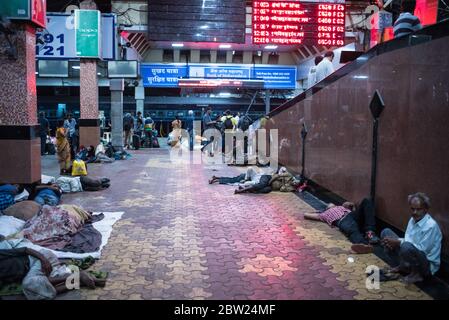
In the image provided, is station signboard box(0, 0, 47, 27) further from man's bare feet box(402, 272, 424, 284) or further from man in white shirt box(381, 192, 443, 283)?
man's bare feet box(402, 272, 424, 284)

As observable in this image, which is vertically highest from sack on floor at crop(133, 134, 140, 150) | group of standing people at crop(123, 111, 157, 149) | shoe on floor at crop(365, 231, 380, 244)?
group of standing people at crop(123, 111, 157, 149)

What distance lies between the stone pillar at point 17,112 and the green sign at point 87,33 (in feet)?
20.8

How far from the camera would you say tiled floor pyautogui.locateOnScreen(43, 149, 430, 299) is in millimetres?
3771

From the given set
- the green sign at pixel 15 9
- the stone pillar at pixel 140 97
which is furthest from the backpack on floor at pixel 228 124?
the green sign at pixel 15 9

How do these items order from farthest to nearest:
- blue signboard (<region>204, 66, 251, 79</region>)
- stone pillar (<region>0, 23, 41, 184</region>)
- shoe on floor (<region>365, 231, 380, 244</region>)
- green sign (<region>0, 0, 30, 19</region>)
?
blue signboard (<region>204, 66, 251, 79</region>) < stone pillar (<region>0, 23, 41, 184</region>) < green sign (<region>0, 0, 30, 19</region>) < shoe on floor (<region>365, 231, 380, 244</region>)

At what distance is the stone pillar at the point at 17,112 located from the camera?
712 centimetres

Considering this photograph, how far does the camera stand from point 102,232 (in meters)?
5.47

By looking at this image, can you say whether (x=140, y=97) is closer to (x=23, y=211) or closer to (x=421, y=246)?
(x=23, y=211)

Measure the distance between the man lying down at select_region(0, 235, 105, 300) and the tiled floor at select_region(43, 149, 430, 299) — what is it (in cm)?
12

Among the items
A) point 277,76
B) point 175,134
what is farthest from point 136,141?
point 277,76

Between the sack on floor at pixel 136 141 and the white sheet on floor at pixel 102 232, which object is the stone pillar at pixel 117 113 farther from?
the white sheet on floor at pixel 102 232

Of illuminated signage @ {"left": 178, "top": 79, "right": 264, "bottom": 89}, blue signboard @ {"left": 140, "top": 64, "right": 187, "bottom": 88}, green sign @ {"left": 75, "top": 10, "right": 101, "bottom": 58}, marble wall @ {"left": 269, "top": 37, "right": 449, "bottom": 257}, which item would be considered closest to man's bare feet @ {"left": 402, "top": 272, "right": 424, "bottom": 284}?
marble wall @ {"left": 269, "top": 37, "right": 449, "bottom": 257}

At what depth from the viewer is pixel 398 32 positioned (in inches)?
225

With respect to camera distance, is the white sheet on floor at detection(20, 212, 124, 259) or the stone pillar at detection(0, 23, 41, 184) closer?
the white sheet on floor at detection(20, 212, 124, 259)
